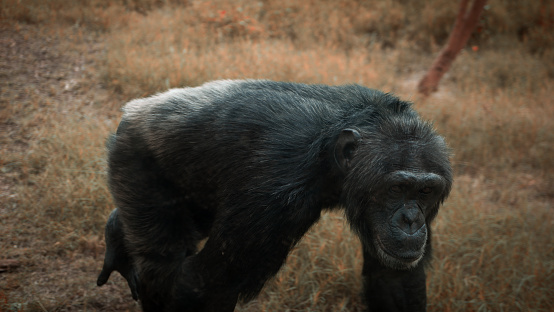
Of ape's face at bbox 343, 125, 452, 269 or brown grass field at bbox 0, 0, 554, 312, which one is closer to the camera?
ape's face at bbox 343, 125, 452, 269

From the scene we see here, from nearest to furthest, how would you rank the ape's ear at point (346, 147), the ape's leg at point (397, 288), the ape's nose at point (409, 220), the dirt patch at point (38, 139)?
the ape's nose at point (409, 220) → the ape's ear at point (346, 147) → the ape's leg at point (397, 288) → the dirt patch at point (38, 139)

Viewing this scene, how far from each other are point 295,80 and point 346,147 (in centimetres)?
396

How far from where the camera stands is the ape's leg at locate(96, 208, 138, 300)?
3674 mm

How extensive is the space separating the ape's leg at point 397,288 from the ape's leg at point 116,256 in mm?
1865

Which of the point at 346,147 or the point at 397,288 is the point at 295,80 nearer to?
the point at 346,147

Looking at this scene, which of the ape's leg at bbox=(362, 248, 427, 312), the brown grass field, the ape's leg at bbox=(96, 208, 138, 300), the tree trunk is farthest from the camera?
the tree trunk

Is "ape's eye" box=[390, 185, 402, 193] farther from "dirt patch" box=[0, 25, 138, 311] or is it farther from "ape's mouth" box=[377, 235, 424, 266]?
"dirt patch" box=[0, 25, 138, 311]

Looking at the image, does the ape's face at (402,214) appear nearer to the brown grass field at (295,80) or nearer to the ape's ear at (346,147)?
the ape's ear at (346,147)

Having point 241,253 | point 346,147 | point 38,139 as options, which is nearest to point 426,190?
point 346,147

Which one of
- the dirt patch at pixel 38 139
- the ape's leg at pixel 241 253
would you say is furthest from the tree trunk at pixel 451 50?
the ape's leg at pixel 241 253

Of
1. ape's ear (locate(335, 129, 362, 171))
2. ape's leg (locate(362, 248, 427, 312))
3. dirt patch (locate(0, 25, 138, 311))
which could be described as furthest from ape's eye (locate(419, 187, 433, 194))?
dirt patch (locate(0, 25, 138, 311))

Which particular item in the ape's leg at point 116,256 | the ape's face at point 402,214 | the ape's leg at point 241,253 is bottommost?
the ape's leg at point 116,256

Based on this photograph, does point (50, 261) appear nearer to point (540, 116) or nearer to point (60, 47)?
point (60, 47)

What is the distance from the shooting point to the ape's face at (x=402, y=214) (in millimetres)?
2719
